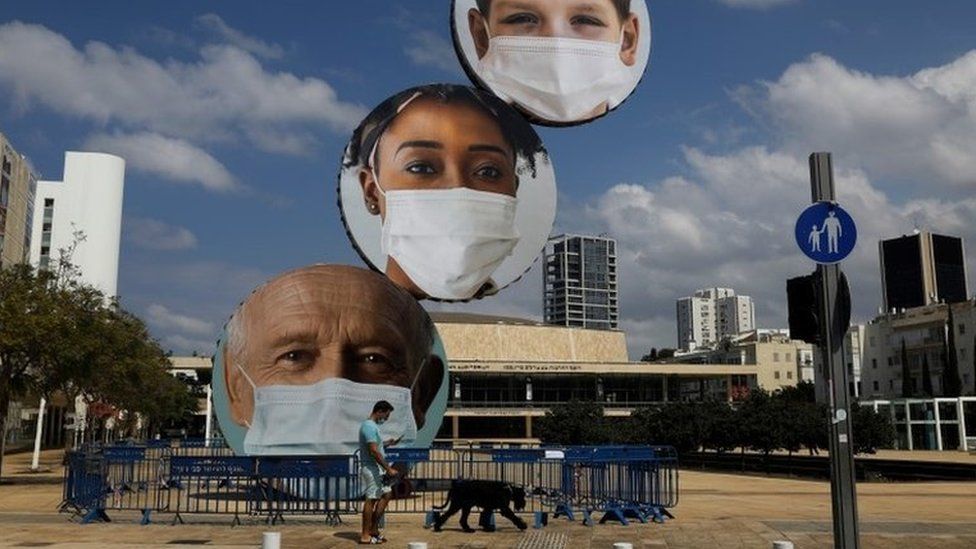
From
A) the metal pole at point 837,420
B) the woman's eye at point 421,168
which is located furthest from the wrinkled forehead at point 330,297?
the metal pole at point 837,420

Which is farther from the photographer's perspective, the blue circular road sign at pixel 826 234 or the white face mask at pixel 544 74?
the white face mask at pixel 544 74

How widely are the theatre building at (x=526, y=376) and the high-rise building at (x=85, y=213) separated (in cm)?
5269

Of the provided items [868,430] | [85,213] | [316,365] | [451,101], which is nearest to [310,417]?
[316,365]

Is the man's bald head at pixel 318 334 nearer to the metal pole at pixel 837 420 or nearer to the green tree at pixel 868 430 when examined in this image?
the metal pole at pixel 837 420

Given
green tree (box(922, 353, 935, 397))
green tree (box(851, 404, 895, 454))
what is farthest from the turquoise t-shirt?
green tree (box(922, 353, 935, 397))

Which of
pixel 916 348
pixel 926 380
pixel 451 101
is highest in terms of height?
pixel 451 101

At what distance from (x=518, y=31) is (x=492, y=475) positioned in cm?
1967

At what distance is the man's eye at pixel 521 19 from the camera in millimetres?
35906

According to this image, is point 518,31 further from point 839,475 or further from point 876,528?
point 839,475

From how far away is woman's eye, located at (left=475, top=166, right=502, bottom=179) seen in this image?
102 ft

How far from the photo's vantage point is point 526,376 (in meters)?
88.1

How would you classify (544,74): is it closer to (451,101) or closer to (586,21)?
(586,21)

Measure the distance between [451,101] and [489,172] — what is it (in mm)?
2709

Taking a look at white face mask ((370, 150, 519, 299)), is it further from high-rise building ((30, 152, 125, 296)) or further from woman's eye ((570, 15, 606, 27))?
high-rise building ((30, 152, 125, 296))
